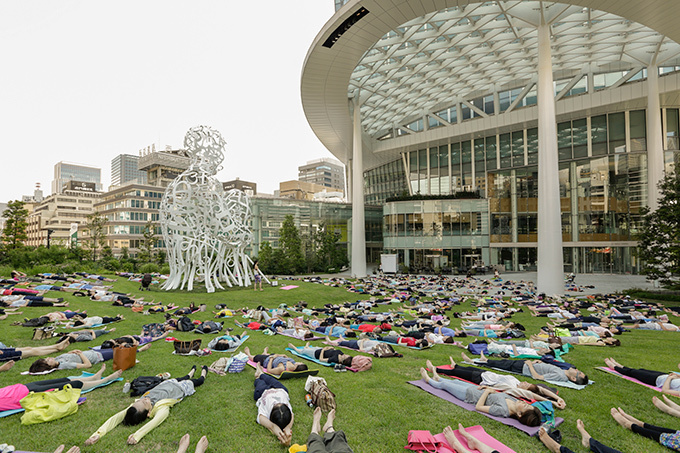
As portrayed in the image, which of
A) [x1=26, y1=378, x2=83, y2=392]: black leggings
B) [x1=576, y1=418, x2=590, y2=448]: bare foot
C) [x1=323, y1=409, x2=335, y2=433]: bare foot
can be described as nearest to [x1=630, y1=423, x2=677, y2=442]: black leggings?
[x1=576, y1=418, x2=590, y2=448]: bare foot

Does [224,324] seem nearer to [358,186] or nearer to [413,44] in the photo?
[358,186]

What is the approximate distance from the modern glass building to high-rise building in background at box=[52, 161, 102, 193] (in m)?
188

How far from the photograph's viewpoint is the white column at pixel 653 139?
28922 millimetres

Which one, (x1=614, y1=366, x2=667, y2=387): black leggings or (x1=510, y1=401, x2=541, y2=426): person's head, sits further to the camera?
(x1=614, y1=366, x2=667, y2=387): black leggings

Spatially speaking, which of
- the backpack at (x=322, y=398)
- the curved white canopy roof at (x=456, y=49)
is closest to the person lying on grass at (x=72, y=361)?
the backpack at (x=322, y=398)

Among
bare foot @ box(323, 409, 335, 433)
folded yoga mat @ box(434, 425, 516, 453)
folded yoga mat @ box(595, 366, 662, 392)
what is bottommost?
folded yoga mat @ box(595, 366, 662, 392)

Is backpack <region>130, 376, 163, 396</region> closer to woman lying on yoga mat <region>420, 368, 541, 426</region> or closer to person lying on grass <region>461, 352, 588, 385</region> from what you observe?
woman lying on yoga mat <region>420, 368, 541, 426</region>

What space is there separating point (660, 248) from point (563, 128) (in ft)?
74.0

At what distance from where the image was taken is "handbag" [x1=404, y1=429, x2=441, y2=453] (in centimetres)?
459

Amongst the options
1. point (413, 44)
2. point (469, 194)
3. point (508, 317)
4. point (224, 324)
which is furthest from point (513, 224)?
point (224, 324)

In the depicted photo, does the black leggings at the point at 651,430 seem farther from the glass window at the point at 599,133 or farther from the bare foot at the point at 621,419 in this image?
the glass window at the point at 599,133

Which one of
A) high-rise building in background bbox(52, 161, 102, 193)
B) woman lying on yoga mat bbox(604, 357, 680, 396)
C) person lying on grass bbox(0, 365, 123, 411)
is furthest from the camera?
high-rise building in background bbox(52, 161, 102, 193)

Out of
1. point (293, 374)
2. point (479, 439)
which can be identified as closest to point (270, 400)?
point (293, 374)

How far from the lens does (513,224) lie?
36906mm
